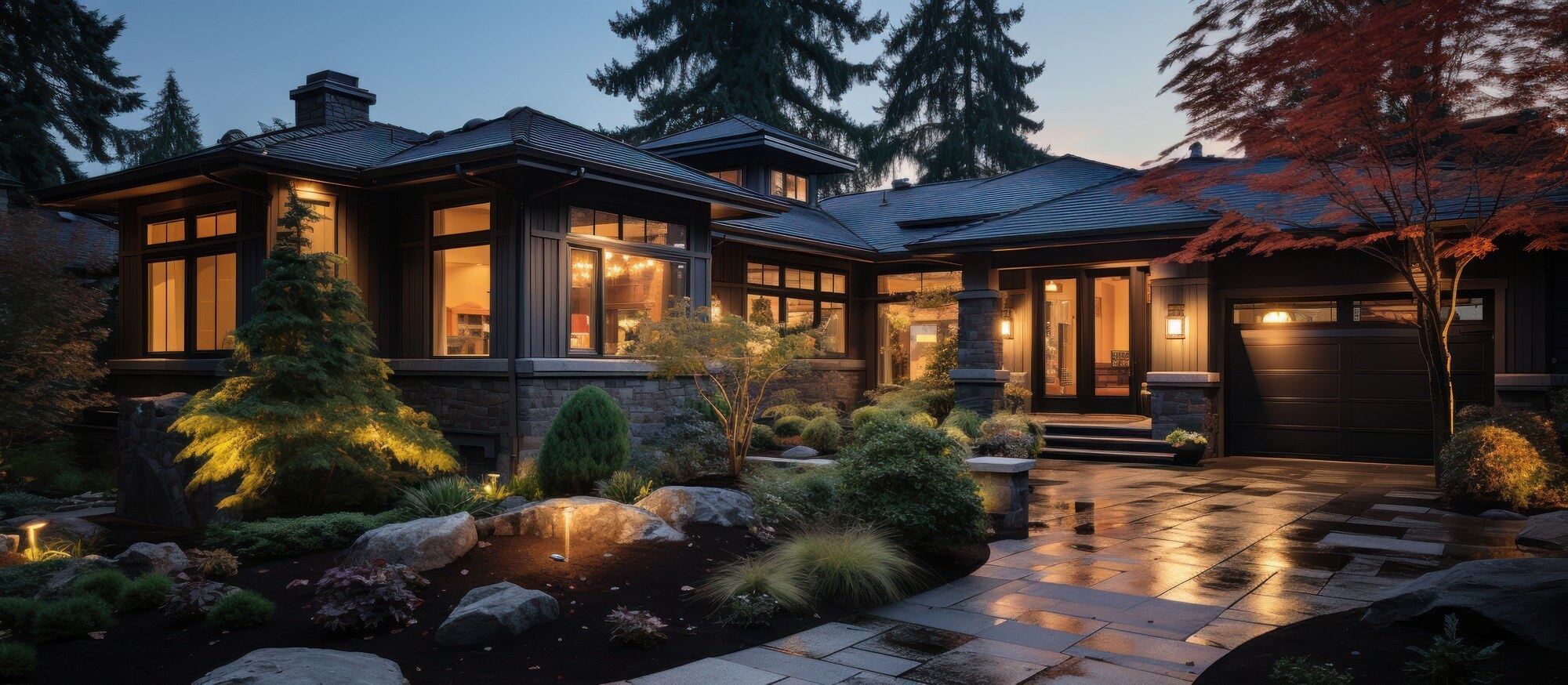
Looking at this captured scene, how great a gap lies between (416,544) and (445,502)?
1442mm

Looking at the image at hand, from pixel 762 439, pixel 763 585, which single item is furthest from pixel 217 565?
pixel 762 439

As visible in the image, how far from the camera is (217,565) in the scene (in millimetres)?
5965

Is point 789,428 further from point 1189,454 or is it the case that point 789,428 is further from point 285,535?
point 285,535

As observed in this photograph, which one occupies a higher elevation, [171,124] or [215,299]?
[171,124]

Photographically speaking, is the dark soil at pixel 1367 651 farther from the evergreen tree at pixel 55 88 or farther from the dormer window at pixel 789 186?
the evergreen tree at pixel 55 88

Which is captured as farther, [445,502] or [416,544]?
[445,502]

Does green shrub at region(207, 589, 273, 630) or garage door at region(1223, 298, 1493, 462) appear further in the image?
garage door at region(1223, 298, 1493, 462)

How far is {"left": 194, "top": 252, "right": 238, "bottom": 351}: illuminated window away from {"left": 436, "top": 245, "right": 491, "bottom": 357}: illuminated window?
247 cm

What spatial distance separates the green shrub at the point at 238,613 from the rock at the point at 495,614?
0.96 metres

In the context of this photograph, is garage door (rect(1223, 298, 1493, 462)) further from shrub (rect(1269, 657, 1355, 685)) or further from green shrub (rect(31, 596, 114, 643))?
green shrub (rect(31, 596, 114, 643))

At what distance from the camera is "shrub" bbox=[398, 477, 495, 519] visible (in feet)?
24.4

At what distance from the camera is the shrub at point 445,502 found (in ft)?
24.4

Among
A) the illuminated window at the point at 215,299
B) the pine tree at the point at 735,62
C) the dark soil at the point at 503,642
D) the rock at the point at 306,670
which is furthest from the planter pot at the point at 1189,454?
the pine tree at the point at 735,62

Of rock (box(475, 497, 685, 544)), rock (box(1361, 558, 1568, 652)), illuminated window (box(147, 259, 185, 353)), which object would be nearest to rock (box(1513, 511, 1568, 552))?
rock (box(1361, 558, 1568, 652))
